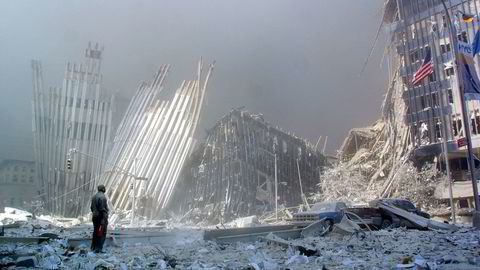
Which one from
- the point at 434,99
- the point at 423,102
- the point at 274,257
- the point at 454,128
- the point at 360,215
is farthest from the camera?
the point at 423,102

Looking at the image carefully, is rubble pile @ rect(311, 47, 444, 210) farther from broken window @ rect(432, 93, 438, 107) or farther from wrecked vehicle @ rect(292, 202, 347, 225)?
wrecked vehicle @ rect(292, 202, 347, 225)

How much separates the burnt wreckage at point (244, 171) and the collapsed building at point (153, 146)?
8.89 ft

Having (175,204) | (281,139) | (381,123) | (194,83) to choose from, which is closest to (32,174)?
(175,204)

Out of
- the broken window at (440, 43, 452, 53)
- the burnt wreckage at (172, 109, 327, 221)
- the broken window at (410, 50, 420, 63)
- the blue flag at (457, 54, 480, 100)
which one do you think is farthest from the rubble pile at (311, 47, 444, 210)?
the blue flag at (457, 54, 480, 100)

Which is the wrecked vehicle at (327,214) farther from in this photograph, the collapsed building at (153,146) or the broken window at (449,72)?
the broken window at (449,72)

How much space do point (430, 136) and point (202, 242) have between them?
103ft

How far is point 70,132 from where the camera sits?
41.6 meters

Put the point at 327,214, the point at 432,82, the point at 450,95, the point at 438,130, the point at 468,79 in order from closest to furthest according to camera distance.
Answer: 1. the point at 327,214
2. the point at 468,79
3. the point at 450,95
4. the point at 438,130
5. the point at 432,82

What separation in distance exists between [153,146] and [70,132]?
10039 mm

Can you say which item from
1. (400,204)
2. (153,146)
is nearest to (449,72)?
(400,204)

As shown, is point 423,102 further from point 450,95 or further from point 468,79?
point 468,79

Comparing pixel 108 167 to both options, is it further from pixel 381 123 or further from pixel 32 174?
pixel 381 123

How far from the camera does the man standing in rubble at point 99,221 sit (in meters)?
10.6

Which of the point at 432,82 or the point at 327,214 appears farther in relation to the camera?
the point at 432,82
